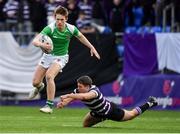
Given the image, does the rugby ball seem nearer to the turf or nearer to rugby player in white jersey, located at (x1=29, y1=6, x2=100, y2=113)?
rugby player in white jersey, located at (x1=29, y1=6, x2=100, y2=113)

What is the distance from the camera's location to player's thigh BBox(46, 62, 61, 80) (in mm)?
18688

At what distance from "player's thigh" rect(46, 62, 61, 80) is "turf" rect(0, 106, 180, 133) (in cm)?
106

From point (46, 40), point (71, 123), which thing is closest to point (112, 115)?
point (71, 123)

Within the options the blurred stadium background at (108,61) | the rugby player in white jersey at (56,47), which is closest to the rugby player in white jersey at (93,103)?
the rugby player in white jersey at (56,47)

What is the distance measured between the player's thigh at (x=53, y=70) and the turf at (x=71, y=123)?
1.06 metres

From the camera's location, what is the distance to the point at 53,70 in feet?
61.9

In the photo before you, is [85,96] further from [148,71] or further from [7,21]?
[7,21]

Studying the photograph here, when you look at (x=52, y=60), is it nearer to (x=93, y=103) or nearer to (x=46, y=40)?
(x=46, y=40)

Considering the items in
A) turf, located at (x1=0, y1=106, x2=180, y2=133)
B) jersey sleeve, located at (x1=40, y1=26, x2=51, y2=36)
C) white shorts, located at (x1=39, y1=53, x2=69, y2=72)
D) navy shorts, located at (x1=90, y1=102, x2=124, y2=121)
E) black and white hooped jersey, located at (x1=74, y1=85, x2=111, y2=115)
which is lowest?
turf, located at (x1=0, y1=106, x2=180, y2=133)

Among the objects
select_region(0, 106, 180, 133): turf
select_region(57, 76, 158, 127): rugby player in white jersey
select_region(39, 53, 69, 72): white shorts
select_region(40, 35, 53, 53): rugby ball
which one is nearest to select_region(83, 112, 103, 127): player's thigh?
select_region(57, 76, 158, 127): rugby player in white jersey

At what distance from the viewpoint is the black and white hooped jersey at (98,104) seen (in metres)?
16.3

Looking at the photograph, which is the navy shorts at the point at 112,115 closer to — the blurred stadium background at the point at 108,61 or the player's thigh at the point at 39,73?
the player's thigh at the point at 39,73

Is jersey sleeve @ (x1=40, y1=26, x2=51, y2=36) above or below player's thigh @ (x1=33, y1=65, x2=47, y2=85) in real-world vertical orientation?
above

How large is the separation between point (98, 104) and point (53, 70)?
277 cm
